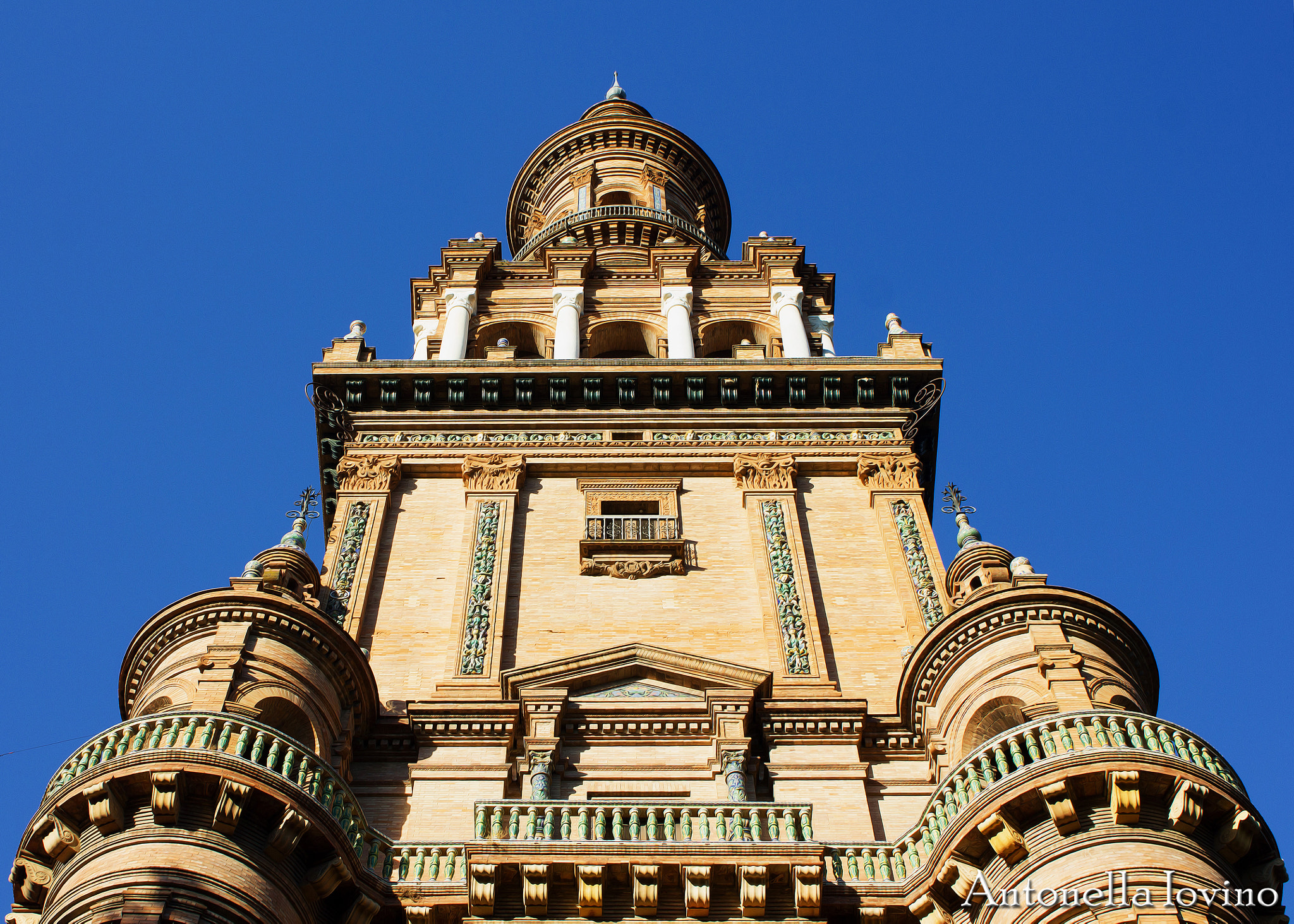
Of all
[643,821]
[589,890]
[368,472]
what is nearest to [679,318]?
[368,472]

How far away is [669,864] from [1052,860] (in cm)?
353

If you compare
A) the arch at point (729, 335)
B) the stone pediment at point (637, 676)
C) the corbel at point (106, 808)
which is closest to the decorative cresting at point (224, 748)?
the corbel at point (106, 808)

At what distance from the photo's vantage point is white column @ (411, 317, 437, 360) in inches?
1176

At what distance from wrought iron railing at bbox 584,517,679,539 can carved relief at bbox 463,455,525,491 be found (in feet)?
4.77

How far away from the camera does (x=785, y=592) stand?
22.3 m

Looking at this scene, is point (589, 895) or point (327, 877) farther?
point (589, 895)

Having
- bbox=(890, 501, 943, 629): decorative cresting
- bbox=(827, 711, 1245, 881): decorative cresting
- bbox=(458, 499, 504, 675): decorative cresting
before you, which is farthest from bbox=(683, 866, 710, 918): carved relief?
bbox=(890, 501, 943, 629): decorative cresting

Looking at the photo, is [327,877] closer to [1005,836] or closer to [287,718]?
[287,718]

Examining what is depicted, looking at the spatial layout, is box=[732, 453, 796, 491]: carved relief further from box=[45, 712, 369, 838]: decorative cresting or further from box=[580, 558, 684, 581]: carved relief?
box=[45, 712, 369, 838]: decorative cresting

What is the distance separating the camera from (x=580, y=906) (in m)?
15.5

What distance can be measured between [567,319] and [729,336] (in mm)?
3215

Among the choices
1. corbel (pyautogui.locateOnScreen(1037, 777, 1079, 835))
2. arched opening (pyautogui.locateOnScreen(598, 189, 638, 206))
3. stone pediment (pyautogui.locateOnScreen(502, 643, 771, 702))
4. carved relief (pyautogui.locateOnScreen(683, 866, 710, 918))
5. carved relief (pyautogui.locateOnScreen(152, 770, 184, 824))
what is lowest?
carved relief (pyautogui.locateOnScreen(683, 866, 710, 918))

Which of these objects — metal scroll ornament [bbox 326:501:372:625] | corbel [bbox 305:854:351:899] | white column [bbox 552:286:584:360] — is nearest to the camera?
corbel [bbox 305:854:351:899]

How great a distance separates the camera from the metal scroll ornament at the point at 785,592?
826 inches
